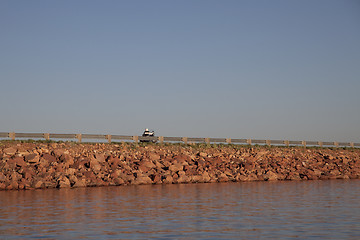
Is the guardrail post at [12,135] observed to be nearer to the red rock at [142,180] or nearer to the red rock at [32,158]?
the red rock at [32,158]

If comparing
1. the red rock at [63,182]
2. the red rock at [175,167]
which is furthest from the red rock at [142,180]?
the red rock at [63,182]

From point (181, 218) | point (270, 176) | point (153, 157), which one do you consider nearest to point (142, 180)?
point (153, 157)

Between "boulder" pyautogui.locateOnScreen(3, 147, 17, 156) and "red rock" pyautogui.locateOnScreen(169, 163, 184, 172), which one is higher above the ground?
"boulder" pyautogui.locateOnScreen(3, 147, 17, 156)

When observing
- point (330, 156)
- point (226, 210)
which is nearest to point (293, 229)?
point (226, 210)

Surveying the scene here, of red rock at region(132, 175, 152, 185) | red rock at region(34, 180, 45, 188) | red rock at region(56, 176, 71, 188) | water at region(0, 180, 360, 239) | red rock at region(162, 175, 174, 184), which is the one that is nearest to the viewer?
water at region(0, 180, 360, 239)

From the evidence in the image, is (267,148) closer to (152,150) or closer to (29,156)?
(152,150)

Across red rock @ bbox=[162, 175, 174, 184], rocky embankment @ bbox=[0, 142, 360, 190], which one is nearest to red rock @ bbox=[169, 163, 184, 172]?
rocky embankment @ bbox=[0, 142, 360, 190]

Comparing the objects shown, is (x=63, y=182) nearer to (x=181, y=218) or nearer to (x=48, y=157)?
(x=48, y=157)

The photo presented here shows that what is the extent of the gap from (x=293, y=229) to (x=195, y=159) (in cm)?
2869

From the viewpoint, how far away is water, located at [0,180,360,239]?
13.1m

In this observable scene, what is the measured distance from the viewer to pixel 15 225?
15.1 metres

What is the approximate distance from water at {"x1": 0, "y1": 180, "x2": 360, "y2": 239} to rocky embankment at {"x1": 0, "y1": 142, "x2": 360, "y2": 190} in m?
9.98

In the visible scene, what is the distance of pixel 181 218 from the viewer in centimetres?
1658

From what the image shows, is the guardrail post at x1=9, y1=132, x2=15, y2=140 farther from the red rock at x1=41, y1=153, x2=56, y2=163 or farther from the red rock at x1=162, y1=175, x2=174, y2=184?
the red rock at x1=162, y1=175, x2=174, y2=184
